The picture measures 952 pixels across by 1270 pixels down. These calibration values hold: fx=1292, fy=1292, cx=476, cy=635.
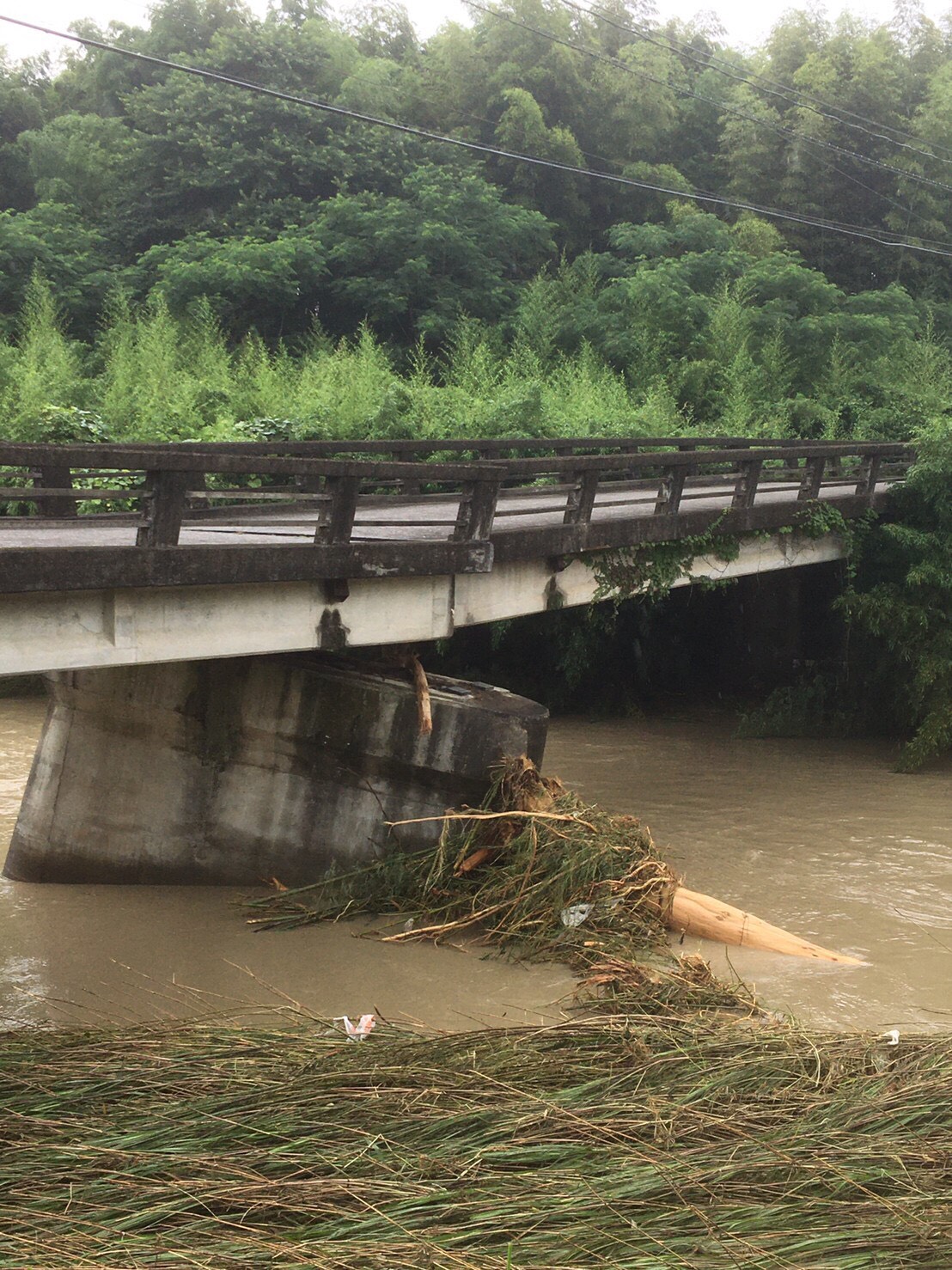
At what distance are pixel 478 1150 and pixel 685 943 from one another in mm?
4167

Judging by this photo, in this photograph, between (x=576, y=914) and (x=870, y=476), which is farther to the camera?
(x=870, y=476)

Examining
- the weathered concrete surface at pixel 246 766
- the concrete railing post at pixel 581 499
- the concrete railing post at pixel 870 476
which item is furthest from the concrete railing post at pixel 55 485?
the concrete railing post at pixel 870 476

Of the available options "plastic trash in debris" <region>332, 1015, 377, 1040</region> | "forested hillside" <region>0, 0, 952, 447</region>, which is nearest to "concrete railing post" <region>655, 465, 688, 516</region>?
"plastic trash in debris" <region>332, 1015, 377, 1040</region>

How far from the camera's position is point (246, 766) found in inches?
391

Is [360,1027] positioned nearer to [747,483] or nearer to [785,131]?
[747,483]

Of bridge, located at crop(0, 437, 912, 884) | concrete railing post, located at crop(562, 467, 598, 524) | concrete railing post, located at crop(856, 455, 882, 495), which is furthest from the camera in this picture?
concrete railing post, located at crop(856, 455, 882, 495)

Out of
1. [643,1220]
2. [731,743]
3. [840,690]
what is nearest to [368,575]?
[643,1220]

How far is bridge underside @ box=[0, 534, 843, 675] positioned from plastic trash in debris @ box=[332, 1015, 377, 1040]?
2352 mm

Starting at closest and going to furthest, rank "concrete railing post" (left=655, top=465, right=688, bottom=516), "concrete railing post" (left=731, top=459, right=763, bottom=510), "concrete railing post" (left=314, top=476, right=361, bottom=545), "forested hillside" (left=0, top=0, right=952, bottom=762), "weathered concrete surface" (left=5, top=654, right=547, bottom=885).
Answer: "concrete railing post" (left=314, top=476, right=361, bottom=545) → "weathered concrete surface" (left=5, top=654, right=547, bottom=885) → "concrete railing post" (left=655, top=465, right=688, bottom=516) → "concrete railing post" (left=731, top=459, right=763, bottom=510) → "forested hillside" (left=0, top=0, right=952, bottom=762)

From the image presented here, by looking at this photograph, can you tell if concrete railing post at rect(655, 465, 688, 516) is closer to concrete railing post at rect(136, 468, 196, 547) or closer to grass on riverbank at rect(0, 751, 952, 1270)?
concrete railing post at rect(136, 468, 196, 547)

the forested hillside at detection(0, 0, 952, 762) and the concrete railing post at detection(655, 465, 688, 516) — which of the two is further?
the forested hillside at detection(0, 0, 952, 762)

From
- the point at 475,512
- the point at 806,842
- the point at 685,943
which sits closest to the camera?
the point at 685,943

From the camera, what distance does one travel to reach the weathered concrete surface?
9.56 metres

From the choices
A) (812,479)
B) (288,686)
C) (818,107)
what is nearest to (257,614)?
(288,686)
